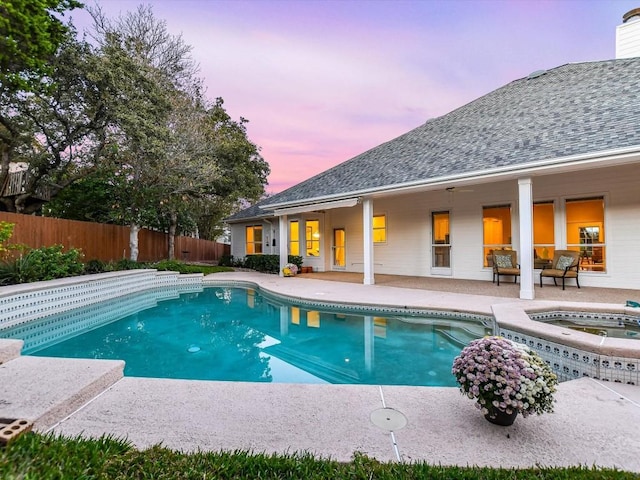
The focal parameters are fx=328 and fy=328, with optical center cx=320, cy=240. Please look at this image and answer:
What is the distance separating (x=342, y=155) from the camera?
21.8 m

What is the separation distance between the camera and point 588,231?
28.9 feet

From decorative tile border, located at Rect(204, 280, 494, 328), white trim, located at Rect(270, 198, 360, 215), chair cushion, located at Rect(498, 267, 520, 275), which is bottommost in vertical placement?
decorative tile border, located at Rect(204, 280, 494, 328)

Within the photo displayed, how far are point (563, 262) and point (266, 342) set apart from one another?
25.9 feet

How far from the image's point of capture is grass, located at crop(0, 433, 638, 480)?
183 cm

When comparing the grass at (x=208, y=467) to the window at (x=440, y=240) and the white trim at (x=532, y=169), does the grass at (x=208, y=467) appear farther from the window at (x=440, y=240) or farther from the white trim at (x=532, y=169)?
the window at (x=440, y=240)

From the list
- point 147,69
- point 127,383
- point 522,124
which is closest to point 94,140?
point 147,69

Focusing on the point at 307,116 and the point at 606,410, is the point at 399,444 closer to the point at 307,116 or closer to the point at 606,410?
the point at 606,410

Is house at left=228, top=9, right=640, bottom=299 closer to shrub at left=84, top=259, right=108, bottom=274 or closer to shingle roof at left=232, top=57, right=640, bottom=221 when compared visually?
shingle roof at left=232, top=57, right=640, bottom=221

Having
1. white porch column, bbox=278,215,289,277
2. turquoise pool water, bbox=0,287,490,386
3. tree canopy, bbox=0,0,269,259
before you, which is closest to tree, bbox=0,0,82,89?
tree canopy, bbox=0,0,269,259

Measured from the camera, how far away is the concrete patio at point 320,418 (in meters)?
2.17

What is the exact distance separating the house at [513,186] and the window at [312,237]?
1075 millimetres

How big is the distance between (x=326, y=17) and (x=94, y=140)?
33.3 feet

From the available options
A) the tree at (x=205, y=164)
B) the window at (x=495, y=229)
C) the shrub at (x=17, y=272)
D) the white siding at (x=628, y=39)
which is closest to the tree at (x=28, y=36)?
the tree at (x=205, y=164)

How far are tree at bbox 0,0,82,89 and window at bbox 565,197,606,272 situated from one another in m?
15.1
